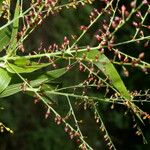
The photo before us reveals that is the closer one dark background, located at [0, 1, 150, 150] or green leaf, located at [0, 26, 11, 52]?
green leaf, located at [0, 26, 11, 52]

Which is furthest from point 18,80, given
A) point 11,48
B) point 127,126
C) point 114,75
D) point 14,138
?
point 127,126

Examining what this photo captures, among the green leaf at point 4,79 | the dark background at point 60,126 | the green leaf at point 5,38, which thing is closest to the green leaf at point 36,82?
the green leaf at point 4,79

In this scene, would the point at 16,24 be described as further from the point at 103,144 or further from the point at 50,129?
the point at 103,144

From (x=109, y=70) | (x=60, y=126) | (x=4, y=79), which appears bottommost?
(x=60, y=126)

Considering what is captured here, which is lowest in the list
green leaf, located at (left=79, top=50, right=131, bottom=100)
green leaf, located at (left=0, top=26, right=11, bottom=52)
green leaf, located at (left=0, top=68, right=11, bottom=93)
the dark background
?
the dark background

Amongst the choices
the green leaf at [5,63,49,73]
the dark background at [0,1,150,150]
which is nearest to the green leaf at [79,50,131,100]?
the green leaf at [5,63,49,73]

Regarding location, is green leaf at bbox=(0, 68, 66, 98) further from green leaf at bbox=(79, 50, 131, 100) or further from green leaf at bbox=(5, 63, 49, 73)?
green leaf at bbox=(79, 50, 131, 100)

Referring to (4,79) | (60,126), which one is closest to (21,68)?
(4,79)

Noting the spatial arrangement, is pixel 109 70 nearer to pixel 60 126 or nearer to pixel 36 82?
pixel 36 82
